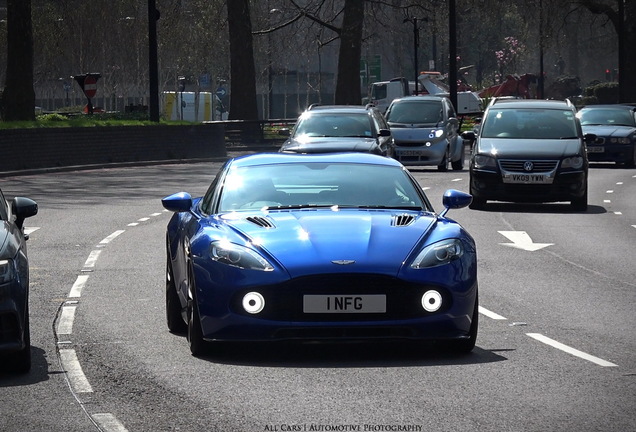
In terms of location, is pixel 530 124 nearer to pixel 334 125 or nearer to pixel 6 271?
pixel 334 125

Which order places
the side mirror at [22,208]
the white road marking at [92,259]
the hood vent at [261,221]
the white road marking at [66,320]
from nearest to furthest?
the hood vent at [261,221] < the side mirror at [22,208] < the white road marking at [66,320] < the white road marking at [92,259]

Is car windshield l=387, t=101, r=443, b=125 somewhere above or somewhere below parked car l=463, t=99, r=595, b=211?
above

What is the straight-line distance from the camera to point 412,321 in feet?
29.9

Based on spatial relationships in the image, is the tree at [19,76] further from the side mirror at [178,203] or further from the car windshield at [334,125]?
the side mirror at [178,203]

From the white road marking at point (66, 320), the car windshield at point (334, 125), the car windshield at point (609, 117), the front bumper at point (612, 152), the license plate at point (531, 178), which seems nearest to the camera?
the white road marking at point (66, 320)

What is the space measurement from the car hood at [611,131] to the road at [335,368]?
22.2 m

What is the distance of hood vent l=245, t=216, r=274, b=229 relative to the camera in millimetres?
9704

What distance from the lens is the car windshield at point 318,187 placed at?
34.2 feet

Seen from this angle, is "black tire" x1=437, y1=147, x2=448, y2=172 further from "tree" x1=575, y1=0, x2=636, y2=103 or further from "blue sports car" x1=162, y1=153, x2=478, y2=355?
"blue sports car" x1=162, y1=153, x2=478, y2=355

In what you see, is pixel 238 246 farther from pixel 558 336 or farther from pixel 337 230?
pixel 558 336

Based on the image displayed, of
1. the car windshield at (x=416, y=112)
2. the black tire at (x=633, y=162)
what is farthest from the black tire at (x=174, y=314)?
the black tire at (x=633, y=162)

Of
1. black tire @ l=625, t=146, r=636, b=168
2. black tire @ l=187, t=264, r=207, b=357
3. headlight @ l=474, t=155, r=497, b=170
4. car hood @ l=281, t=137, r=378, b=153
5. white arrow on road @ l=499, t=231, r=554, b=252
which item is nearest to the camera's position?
black tire @ l=187, t=264, r=207, b=357

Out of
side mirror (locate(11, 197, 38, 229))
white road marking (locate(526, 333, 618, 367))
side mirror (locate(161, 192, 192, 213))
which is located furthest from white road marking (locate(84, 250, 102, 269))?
white road marking (locate(526, 333, 618, 367))

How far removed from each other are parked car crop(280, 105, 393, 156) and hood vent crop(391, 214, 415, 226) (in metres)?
17.6
